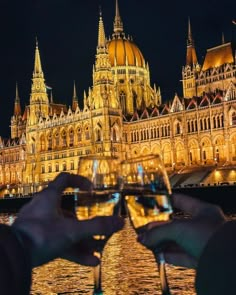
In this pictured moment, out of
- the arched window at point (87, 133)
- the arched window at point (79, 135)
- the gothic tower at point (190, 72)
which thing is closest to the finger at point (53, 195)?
the arched window at point (87, 133)

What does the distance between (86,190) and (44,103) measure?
8333 cm

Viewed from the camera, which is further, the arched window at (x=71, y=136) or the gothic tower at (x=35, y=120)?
the gothic tower at (x=35, y=120)

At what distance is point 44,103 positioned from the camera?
3334 inches

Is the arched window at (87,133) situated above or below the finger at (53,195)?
above

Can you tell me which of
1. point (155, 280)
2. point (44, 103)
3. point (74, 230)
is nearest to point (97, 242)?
point (74, 230)

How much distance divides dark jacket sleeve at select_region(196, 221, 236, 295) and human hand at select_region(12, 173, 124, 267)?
0.33 meters

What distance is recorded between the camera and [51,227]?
2074 millimetres

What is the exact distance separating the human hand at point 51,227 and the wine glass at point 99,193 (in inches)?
2.3

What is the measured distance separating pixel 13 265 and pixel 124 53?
85330 mm

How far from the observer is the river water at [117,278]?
880cm

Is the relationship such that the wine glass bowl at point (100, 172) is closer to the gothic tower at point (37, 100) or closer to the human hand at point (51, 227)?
the human hand at point (51, 227)

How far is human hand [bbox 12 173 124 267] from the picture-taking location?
6.74 feet

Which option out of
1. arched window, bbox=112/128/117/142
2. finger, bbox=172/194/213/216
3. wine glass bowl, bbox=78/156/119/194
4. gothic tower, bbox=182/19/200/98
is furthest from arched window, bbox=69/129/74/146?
finger, bbox=172/194/213/216

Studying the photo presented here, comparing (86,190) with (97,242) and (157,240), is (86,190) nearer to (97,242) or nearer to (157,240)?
(97,242)
